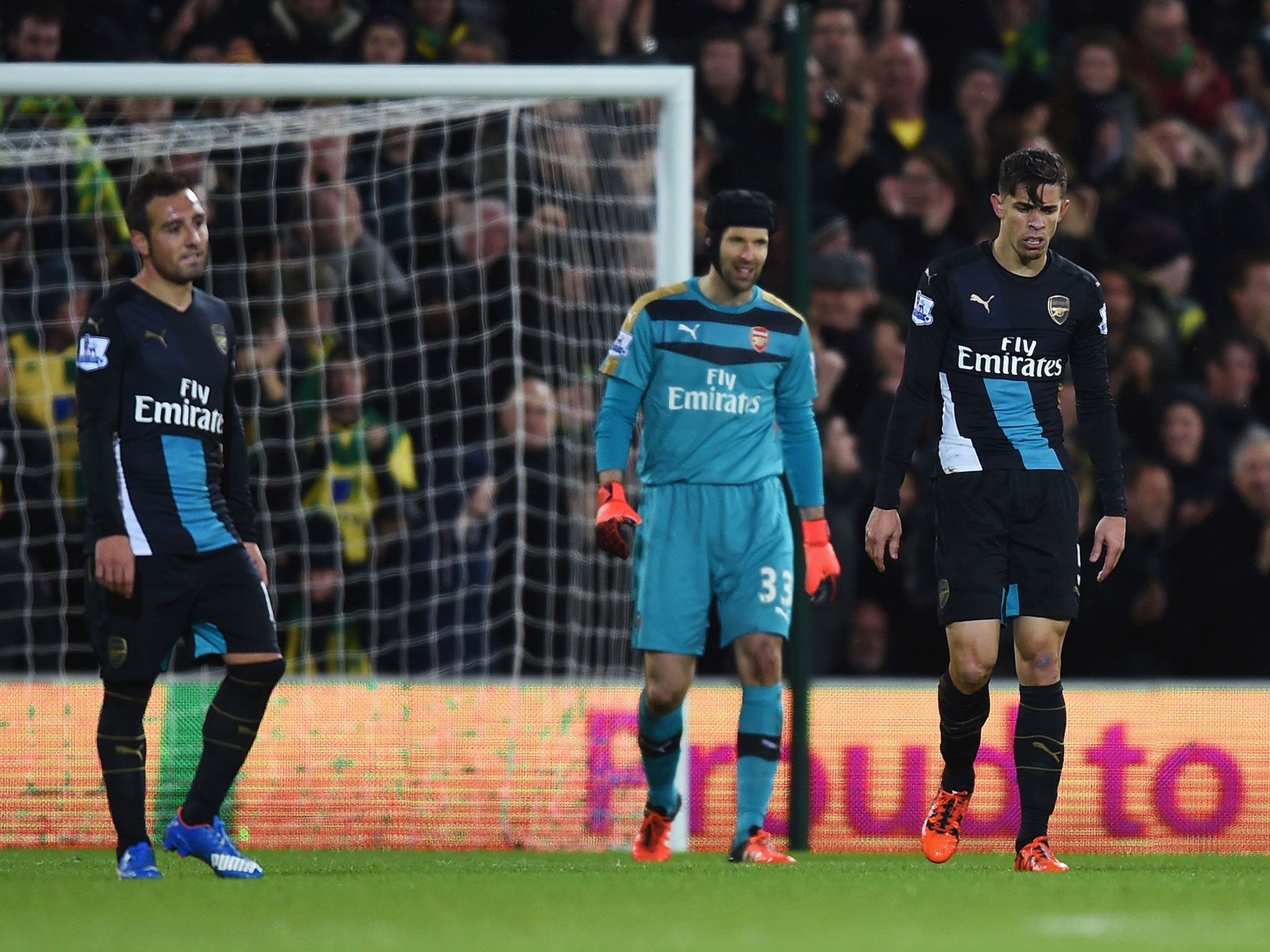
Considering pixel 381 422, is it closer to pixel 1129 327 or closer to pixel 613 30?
pixel 613 30

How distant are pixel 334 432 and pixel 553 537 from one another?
3.39ft

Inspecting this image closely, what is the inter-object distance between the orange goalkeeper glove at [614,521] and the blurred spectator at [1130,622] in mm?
3451

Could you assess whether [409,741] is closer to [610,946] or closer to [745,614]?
[745,614]

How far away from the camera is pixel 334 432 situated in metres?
8.04

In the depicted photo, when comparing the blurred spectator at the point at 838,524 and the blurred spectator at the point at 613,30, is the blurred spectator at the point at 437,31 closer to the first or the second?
the blurred spectator at the point at 613,30

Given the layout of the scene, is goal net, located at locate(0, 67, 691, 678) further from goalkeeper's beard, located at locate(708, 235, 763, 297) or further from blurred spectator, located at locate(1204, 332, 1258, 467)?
blurred spectator, located at locate(1204, 332, 1258, 467)

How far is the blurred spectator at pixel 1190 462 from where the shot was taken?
8.95 m

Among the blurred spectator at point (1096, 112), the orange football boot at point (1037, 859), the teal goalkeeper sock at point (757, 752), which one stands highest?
the blurred spectator at point (1096, 112)

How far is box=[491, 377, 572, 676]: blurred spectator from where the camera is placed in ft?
25.3

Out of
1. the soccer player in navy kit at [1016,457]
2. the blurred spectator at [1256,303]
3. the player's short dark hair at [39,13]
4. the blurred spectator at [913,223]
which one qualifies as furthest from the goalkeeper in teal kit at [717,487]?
the blurred spectator at [1256,303]

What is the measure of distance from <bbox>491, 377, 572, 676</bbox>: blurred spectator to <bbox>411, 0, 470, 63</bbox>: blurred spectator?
83.3 inches

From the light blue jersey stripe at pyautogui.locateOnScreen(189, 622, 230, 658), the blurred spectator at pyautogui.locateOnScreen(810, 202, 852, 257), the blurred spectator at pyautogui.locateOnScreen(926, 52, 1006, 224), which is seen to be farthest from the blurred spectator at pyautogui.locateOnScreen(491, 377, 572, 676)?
the blurred spectator at pyautogui.locateOnScreen(926, 52, 1006, 224)

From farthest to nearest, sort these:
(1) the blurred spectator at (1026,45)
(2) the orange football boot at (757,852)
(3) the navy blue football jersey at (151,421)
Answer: (1) the blurred spectator at (1026,45) → (2) the orange football boot at (757,852) → (3) the navy blue football jersey at (151,421)

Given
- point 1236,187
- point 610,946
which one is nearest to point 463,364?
point 1236,187
